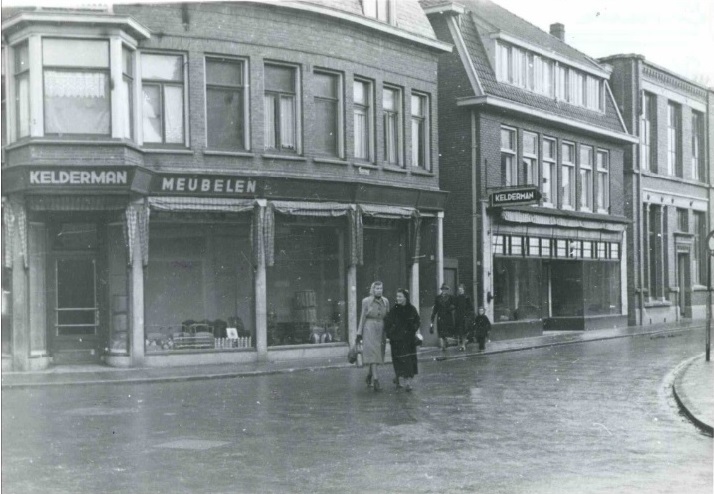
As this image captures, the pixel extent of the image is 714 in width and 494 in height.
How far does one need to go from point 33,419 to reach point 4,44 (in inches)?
367

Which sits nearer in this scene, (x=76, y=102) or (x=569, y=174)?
(x=76, y=102)

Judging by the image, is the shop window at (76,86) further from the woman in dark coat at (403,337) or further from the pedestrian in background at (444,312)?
the pedestrian in background at (444,312)

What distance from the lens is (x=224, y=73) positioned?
20.7 meters

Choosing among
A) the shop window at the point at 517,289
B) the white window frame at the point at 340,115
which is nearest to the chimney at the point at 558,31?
the shop window at the point at 517,289

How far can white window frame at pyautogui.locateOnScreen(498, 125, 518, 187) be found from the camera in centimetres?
2909

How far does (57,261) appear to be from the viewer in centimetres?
1936

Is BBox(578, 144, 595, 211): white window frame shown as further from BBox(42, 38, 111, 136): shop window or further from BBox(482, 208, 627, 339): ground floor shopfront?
BBox(42, 38, 111, 136): shop window

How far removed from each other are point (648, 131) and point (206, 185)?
24088 millimetres

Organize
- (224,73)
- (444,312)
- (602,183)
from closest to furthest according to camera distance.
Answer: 1. (224,73)
2. (444,312)
3. (602,183)

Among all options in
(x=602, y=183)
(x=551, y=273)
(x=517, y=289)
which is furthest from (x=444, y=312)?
(x=602, y=183)

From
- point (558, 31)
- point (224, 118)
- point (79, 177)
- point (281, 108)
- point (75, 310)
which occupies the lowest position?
point (75, 310)

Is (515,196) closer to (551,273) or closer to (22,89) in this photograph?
(551,273)

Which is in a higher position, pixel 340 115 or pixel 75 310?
pixel 340 115

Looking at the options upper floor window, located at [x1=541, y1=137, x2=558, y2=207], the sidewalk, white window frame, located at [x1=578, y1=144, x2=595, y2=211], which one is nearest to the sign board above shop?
upper floor window, located at [x1=541, y1=137, x2=558, y2=207]
